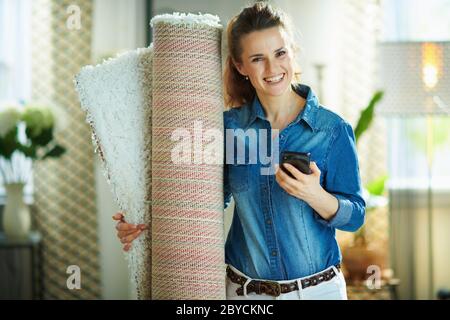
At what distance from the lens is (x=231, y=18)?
38.0 inches

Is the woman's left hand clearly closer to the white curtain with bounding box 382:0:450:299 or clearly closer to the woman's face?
the woman's face

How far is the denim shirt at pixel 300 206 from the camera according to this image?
91cm

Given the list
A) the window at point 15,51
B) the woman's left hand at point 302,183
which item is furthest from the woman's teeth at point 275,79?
the window at point 15,51

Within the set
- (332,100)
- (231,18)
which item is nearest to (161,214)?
(231,18)

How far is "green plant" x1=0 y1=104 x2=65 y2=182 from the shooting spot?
8.10ft

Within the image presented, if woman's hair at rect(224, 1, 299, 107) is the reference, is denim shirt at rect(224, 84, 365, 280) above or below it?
below

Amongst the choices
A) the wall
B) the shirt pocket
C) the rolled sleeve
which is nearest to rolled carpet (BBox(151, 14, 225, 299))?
the shirt pocket

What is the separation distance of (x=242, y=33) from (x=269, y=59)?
48mm

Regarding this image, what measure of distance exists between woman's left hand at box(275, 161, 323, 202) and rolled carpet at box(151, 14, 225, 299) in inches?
4.2

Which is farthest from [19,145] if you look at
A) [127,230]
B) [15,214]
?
[127,230]

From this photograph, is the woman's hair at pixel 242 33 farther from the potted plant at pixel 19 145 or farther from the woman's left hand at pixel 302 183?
the potted plant at pixel 19 145

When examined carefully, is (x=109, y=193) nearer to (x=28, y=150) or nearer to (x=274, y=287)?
(x=28, y=150)

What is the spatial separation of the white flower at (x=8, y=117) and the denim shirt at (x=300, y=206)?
168 centimetres
